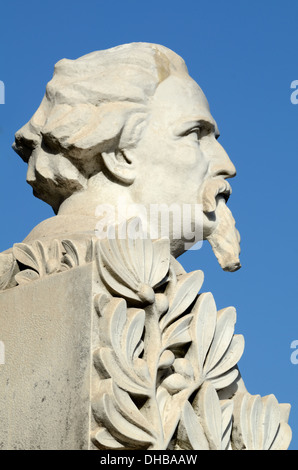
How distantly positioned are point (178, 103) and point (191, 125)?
144mm

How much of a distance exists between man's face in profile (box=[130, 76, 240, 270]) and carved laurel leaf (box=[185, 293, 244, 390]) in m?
0.51

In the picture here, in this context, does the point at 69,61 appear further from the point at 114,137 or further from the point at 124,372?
the point at 124,372

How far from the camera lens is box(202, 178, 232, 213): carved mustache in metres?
5.57

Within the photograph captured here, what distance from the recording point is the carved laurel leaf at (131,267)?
480 centimetres

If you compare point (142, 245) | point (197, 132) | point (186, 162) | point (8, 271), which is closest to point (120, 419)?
point (142, 245)

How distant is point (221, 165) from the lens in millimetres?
5754

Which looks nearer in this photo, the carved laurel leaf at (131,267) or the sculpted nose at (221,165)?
the carved laurel leaf at (131,267)

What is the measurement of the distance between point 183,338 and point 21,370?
0.80m

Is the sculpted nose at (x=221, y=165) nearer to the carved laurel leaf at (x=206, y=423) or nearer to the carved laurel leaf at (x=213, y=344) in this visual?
the carved laurel leaf at (x=213, y=344)

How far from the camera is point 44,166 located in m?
5.62

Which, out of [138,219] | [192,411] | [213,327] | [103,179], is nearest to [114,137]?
[103,179]

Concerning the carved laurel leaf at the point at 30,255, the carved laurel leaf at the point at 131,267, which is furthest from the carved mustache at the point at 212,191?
the carved laurel leaf at the point at 30,255

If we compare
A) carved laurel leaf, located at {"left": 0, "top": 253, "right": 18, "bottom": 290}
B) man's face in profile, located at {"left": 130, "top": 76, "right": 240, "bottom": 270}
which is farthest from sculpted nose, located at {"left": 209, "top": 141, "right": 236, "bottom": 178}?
carved laurel leaf, located at {"left": 0, "top": 253, "right": 18, "bottom": 290}

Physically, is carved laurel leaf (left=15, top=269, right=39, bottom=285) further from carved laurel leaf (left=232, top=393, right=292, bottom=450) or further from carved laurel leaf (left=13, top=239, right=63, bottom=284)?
carved laurel leaf (left=232, top=393, right=292, bottom=450)
